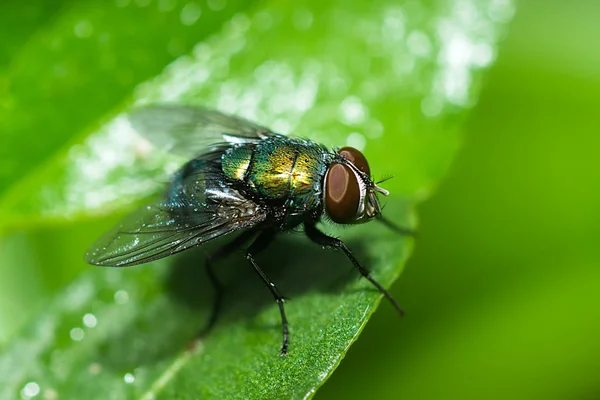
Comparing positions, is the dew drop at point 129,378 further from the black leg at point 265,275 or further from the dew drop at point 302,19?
the dew drop at point 302,19

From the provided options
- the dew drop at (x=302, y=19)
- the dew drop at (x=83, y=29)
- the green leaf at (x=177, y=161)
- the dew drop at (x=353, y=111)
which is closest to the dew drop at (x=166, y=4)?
the green leaf at (x=177, y=161)

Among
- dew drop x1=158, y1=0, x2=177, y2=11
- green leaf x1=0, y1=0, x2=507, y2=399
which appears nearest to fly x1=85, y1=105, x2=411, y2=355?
green leaf x1=0, y1=0, x2=507, y2=399

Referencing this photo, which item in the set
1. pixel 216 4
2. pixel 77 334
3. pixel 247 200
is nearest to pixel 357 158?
pixel 247 200

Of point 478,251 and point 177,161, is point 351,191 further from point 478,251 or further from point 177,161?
point 478,251

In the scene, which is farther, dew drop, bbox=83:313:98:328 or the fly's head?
dew drop, bbox=83:313:98:328

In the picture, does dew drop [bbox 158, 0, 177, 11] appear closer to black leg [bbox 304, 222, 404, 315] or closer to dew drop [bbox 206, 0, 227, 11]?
dew drop [bbox 206, 0, 227, 11]

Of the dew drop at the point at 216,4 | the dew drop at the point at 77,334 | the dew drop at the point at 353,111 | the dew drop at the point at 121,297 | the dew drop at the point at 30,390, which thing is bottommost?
the dew drop at the point at 30,390

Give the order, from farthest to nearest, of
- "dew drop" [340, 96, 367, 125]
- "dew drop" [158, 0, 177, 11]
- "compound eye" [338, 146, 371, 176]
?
"dew drop" [158, 0, 177, 11] < "dew drop" [340, 96, 367, 125] < "compound eye" [338, 146, 371, 176]

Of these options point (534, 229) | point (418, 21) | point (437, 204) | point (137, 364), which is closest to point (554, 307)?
point (534, 229)
